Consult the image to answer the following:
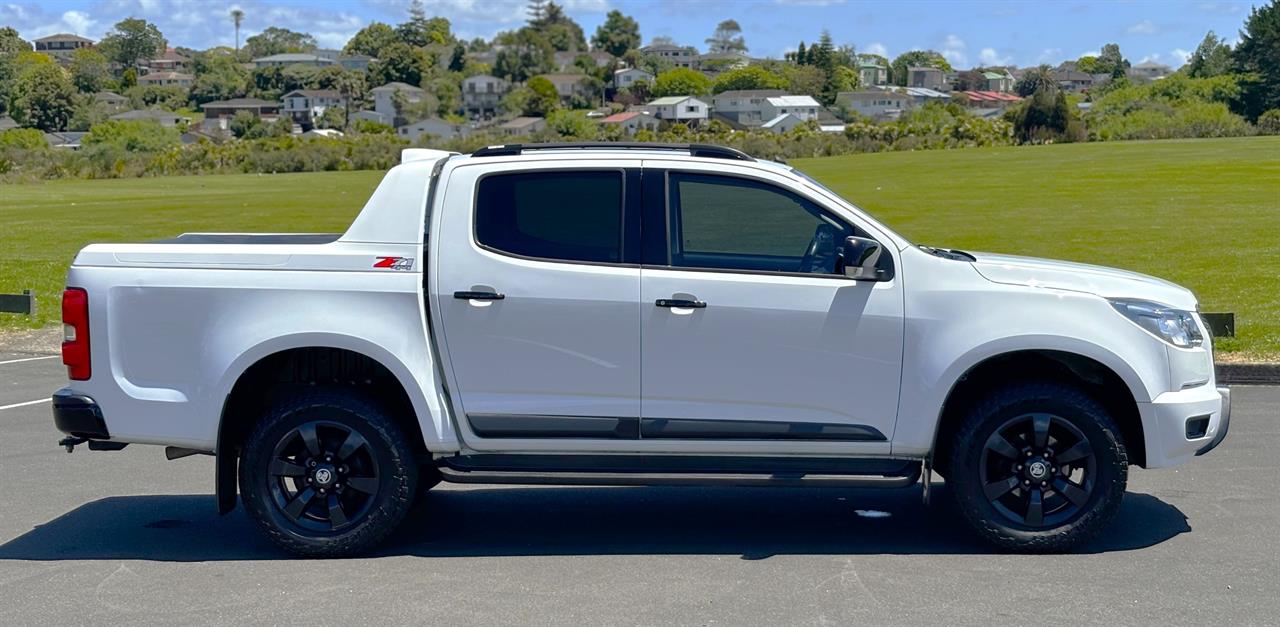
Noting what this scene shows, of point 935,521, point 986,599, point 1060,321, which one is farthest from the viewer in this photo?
point 935,521

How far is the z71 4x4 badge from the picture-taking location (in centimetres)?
650

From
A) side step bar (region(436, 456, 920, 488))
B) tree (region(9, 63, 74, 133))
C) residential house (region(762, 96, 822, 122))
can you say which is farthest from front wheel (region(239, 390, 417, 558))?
residential house (region(762, 96, 822, 122))

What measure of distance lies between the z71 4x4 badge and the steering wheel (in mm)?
1832

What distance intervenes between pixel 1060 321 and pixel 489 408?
2.62 m

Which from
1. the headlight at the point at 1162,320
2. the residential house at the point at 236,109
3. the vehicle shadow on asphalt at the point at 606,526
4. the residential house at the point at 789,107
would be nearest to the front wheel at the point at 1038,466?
the vehicle shadow on asphalt at the point at 606,526

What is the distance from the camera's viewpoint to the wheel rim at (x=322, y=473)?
A: 21.5 ft

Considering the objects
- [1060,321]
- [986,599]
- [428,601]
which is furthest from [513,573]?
[1060,321]

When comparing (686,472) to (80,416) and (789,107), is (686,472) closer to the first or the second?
(80,416)

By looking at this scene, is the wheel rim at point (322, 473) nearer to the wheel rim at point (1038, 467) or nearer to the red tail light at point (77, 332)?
the red tail light at point (77, 332)

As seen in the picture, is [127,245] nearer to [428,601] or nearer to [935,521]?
[428,601]

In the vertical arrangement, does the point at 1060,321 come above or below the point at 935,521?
above

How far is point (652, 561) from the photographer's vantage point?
660cm

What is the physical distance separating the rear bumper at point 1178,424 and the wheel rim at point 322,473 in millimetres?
3552

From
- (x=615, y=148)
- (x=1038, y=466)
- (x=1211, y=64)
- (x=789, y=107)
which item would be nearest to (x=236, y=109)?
(x=789, y=107)
